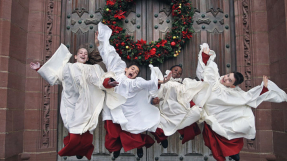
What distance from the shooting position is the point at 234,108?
4.95m

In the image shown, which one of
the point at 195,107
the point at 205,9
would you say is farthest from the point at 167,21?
the point at 195,107

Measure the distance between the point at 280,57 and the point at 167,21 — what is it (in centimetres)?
228

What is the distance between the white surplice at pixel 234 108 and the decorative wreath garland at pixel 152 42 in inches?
46.3

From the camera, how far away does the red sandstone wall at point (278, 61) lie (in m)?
5.26

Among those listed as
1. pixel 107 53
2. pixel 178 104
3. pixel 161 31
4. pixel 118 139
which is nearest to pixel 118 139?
pixel 118 139

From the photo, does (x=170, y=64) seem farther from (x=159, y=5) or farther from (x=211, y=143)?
(x=211, y=143)

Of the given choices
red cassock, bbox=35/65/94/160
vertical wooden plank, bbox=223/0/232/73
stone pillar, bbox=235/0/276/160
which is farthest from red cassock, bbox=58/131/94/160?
vertical wooden plank, bbox=223/0/232/73

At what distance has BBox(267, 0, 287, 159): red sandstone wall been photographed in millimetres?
5262

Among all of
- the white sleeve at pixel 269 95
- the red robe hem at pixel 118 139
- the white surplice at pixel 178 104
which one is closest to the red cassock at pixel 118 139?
the red robe hem at pixel 118 139

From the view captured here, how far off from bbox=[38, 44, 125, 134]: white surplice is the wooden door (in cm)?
122

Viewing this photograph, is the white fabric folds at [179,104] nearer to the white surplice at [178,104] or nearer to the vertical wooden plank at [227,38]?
the white surplice at [178,104]

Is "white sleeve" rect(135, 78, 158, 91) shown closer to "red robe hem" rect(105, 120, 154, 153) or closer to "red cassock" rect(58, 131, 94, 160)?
"red robe hem" rect(105, 120, 154, 153)

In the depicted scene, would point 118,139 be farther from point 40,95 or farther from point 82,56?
point 40,95

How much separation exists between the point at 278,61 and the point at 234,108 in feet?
4.48
